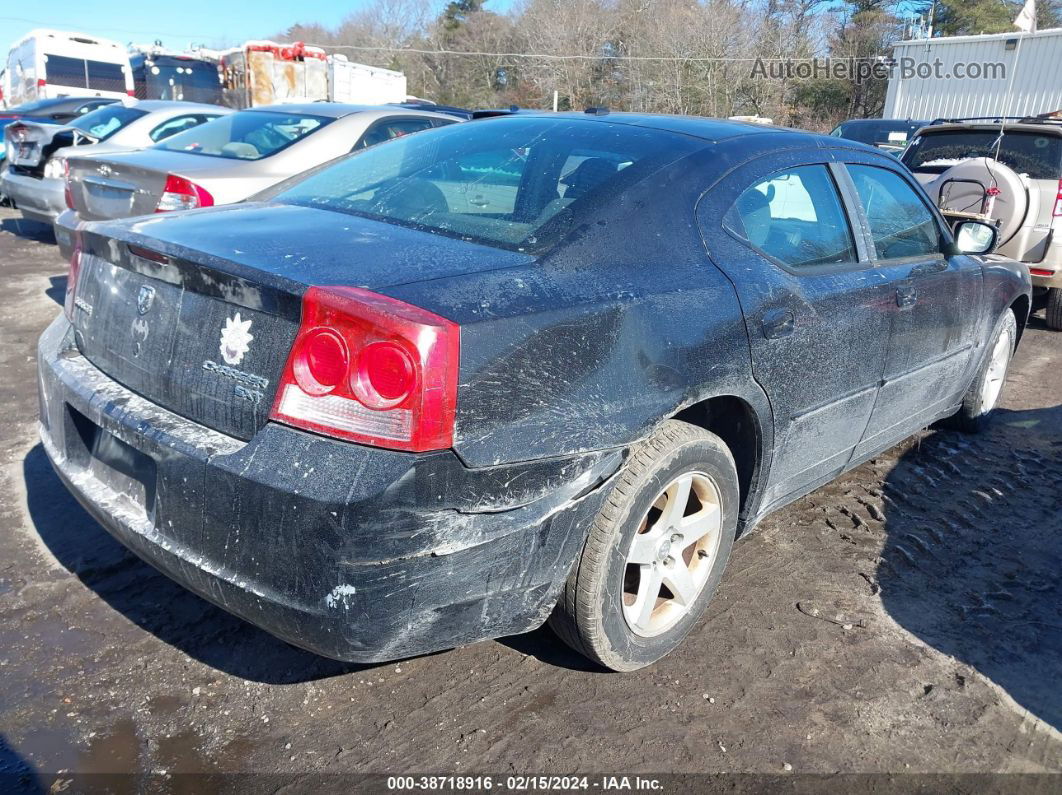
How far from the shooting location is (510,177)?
2764 millimetres

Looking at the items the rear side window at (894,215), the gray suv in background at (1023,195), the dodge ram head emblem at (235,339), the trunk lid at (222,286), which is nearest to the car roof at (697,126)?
the rear side window at (894,215)

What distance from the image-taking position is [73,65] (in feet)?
70.0

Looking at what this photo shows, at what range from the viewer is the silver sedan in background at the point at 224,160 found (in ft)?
17.8

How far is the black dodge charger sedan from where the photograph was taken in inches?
75.2

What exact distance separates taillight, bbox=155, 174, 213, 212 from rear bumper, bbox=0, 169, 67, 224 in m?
3.39

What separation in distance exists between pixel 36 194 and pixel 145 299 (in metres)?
7.44

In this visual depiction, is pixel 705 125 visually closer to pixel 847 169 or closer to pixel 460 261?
pixel 847 169

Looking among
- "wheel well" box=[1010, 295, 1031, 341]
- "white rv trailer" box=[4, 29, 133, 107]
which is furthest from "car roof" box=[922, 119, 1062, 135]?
"white rv trailer" box=[4, 29, 133, 107]

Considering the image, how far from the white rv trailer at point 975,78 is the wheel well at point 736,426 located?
16777 mm

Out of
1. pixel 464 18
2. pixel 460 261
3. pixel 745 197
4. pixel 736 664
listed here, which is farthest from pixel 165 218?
pixel 464 18

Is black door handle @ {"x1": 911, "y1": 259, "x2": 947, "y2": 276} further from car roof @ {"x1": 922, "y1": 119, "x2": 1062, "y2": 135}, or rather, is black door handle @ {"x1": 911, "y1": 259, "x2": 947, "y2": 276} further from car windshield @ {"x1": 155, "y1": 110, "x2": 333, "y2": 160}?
car roof @ {"x1": 922, "y1": 119, "x2": 1062, "y2": 135}

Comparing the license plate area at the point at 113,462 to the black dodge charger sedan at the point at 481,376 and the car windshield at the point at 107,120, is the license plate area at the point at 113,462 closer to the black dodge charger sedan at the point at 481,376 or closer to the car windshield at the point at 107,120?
the black dodge charger sedan at the point at 481,376

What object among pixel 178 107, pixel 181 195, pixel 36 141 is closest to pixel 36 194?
pixel 36 141

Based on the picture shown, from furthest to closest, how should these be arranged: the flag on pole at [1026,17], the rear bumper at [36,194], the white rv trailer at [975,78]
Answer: the white rv trailer at [975,78], the rear bumper at [36,194], the flag on pole at [1026,17]
